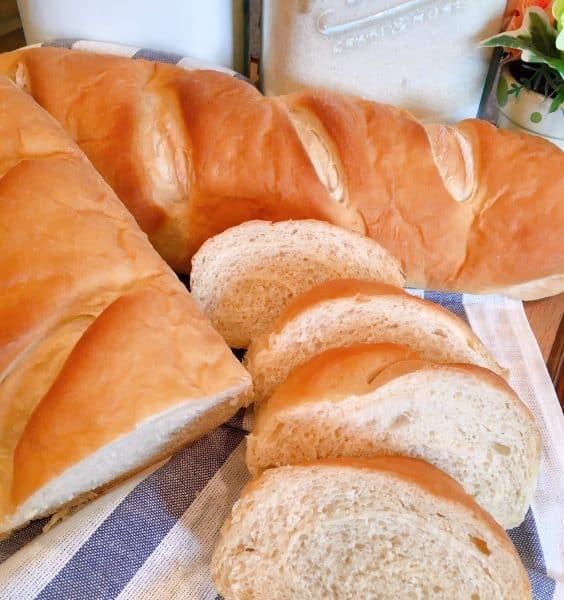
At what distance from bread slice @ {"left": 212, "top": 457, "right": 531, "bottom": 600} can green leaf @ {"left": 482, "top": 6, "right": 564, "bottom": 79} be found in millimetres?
905

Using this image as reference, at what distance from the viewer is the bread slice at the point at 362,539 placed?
2.80ft

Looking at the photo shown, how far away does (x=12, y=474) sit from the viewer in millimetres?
889

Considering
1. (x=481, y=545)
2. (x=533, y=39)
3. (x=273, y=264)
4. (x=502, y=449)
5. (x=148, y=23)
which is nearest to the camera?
(x=481, y=545)

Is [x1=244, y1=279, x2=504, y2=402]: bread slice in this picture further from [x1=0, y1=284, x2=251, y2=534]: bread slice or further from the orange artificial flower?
the orange artificial flower

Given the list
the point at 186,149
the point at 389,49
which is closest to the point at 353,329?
the point at 186,149

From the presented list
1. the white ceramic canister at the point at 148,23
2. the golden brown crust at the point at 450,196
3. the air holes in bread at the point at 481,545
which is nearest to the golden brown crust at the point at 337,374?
the air holes in bread at the point at 481,545

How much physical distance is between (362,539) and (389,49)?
1.01 metres

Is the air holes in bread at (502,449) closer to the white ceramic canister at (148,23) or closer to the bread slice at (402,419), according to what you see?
the bread slice at (402,419)

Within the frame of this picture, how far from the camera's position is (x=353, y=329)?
41.2 inches

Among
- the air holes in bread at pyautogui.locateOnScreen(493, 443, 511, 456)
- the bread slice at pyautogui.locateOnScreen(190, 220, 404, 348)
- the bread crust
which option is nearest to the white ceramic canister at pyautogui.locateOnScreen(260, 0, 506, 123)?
the bread slice at pyautogui.locateOnScreen(190, 220, 404, 348)

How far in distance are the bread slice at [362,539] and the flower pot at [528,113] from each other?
0.89m

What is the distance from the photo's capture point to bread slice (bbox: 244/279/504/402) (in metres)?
1.03

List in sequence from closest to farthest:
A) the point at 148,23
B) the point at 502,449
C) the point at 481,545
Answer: the point at 481,545, the point at 502,449, the point at 148,23

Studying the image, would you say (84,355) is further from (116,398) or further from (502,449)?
(502,449)
